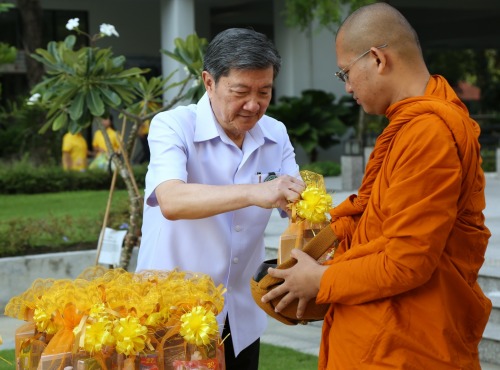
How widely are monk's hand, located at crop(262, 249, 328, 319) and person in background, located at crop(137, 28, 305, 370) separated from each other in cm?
32

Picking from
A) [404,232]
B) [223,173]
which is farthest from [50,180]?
[404,232]

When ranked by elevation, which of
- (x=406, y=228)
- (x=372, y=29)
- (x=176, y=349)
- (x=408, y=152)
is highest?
(x=372, y=29)

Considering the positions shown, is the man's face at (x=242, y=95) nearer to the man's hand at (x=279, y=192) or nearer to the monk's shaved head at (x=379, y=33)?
the man's hand at (x=279, y=192)

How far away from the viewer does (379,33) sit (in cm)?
269

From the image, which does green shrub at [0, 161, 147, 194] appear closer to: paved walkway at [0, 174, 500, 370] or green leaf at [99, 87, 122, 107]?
paved walkway at [0, 174, 500, 370]

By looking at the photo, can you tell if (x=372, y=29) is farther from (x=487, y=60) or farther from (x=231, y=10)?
(x=487, y=60)

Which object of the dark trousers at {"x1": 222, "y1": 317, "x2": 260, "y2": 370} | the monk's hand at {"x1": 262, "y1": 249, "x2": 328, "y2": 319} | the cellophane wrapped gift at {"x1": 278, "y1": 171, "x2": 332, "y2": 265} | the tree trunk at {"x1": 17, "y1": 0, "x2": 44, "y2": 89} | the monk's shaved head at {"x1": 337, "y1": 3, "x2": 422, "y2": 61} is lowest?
the dark trousers at {"x1": 222, "y1": 317, "x2": 260, "y2": 370}

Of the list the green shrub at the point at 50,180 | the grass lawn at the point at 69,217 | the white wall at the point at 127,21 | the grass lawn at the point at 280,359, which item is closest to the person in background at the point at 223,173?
the grass lawn at the point at 69,217

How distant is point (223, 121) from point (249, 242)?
1.53 ft

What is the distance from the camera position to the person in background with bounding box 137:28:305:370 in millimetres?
3178

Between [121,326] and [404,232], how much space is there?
2.77ft

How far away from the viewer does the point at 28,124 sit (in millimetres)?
20422

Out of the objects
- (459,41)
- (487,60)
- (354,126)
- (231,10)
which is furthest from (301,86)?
(487,60)

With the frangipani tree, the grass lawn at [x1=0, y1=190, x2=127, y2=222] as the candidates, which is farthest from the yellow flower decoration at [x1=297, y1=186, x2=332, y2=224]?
the grass lawn at [x1=0, y1=190, x2=127, y2=222]
